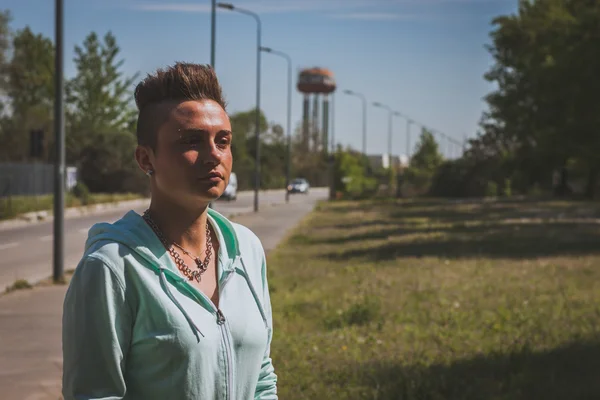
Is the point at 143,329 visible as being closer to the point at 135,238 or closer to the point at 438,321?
the point at 135,238

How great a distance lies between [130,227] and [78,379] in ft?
1.31

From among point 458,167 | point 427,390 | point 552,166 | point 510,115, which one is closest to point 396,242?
point 427,390

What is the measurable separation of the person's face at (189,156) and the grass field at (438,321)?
5.25m

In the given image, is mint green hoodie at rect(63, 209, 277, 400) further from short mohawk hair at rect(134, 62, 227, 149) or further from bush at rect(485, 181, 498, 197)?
bush at rect(485, 181, 498, 197)

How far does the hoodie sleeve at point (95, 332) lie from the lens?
2289mm

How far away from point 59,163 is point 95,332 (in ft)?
Result: 44.3

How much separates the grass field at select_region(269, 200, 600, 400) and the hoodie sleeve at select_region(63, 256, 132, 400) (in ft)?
17.5

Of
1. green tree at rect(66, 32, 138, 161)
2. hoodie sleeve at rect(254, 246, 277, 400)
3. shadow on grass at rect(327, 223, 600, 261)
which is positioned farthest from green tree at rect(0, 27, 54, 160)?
hoodie sleeve at rect(254, 246, 277, 400)

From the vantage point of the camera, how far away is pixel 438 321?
11.4 m

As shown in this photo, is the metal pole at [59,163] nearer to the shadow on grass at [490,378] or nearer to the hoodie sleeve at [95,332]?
the shadow on grass at [490,378]

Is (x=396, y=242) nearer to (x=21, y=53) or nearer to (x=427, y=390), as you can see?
(x=427, y=390)

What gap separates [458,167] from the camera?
7100 centimetres

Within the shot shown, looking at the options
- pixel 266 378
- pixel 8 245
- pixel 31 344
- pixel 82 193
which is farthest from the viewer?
pixel 82 193

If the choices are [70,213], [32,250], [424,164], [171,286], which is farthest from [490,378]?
[424,164]
